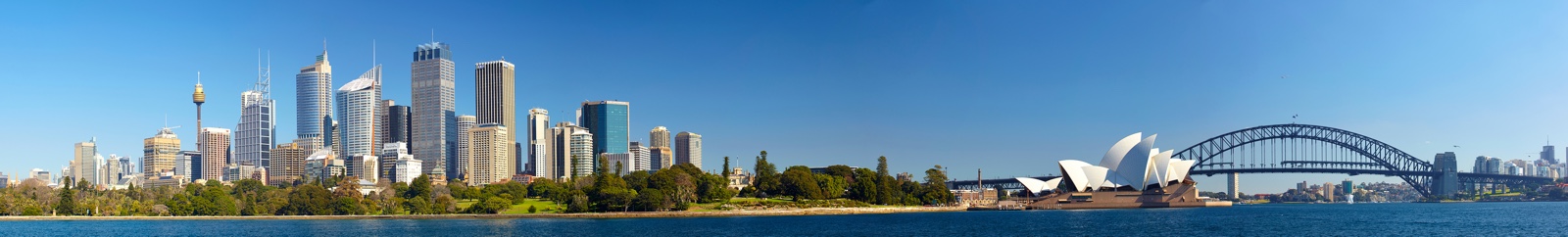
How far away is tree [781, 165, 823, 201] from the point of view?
126438 mm

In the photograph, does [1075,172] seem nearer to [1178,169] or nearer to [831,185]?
[1178,169]

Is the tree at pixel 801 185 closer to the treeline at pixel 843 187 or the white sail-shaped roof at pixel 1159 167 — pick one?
the treeline at pixel 843 187

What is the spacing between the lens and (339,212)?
395 feet

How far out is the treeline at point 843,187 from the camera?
421 feet

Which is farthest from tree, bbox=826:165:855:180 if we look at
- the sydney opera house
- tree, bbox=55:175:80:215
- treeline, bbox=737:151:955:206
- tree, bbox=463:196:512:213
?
tree, bbox=55:175:80:215

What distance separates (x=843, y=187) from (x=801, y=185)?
11.2 m

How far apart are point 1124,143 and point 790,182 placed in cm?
3478

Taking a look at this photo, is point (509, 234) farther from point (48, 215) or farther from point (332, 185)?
point (332, 185)

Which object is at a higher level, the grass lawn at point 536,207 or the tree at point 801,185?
the tree at point 801,185

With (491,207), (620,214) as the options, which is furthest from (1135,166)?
(491,207)

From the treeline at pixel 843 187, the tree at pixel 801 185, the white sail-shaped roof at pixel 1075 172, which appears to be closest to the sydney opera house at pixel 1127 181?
the white sail-shaped roof at pixel 1075 172

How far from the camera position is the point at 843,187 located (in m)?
137

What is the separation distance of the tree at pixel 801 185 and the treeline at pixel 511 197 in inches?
3.5

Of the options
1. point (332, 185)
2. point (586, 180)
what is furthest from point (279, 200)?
point (332, 185)
